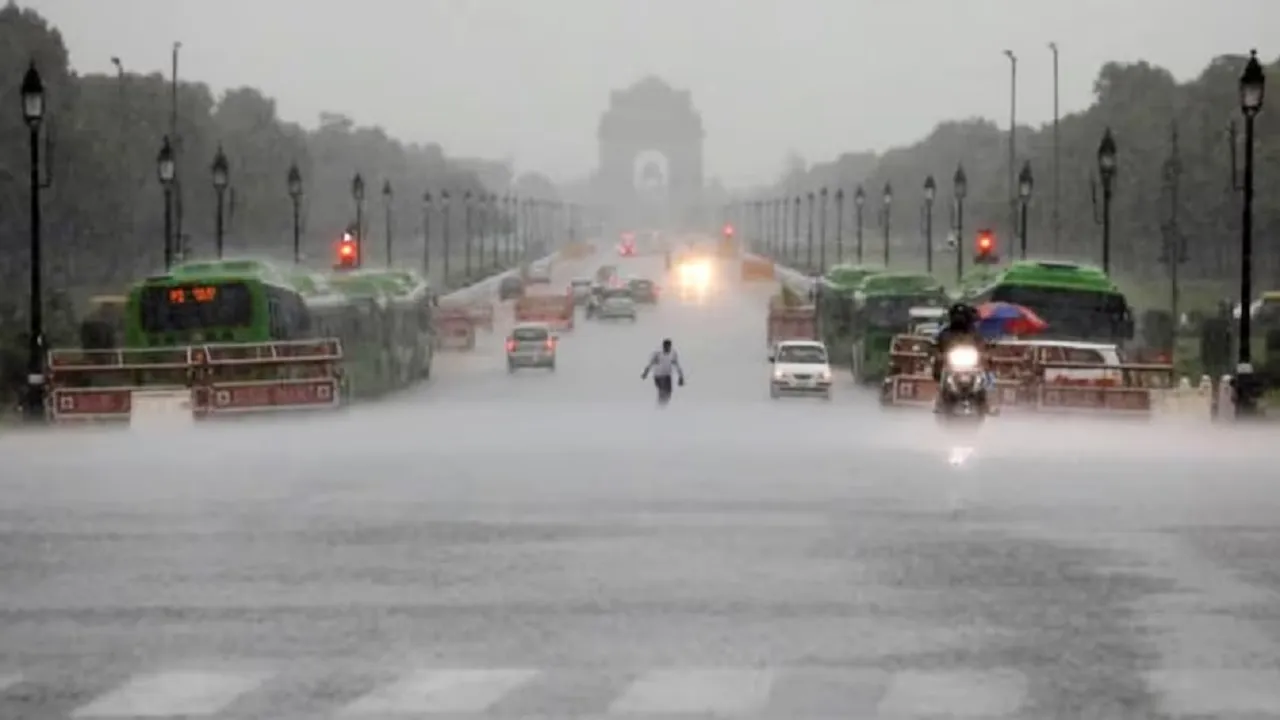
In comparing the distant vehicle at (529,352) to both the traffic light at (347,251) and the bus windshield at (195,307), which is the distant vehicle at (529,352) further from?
the bus windshield at (195,307)

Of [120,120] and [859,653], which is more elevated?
[120,120]

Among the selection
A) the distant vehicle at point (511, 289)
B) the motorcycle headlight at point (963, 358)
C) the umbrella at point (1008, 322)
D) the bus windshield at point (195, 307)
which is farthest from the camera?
the distant vehicle at point (511, 289)

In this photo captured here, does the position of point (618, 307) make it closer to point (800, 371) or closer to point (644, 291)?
point (644, 291)

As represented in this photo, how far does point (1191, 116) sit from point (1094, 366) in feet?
254

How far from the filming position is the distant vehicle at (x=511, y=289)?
5197 inches

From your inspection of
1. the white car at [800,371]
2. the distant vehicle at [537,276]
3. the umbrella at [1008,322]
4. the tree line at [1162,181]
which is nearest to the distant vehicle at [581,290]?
the distant vehicle at [537,276]

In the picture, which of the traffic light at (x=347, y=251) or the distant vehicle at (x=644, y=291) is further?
the distant vehicle at (x=644, y=291)

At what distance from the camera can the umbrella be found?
170 feet

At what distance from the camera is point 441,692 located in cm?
1180

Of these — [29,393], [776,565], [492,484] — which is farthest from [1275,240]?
[776,565]

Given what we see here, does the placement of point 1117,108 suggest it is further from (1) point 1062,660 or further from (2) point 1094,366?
(1) point 1062,660

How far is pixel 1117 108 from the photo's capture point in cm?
13125

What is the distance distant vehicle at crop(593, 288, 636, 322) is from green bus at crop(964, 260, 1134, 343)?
58.9 meters

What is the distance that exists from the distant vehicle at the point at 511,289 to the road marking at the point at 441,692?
120m
